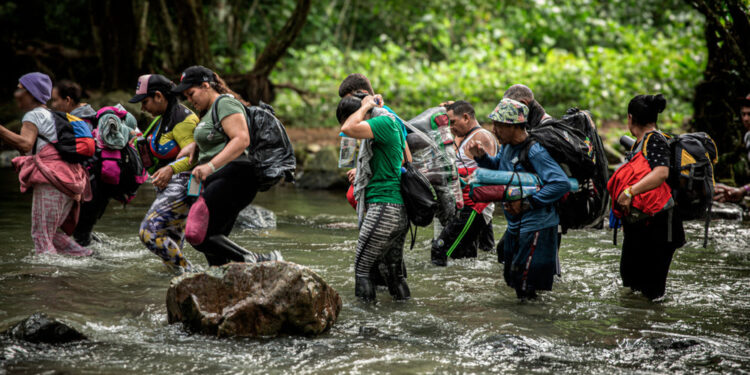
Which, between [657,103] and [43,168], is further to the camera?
[43,168]

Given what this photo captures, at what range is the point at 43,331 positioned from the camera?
440 cm

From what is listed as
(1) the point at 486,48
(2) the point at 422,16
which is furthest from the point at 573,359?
(2) the point at 422,16

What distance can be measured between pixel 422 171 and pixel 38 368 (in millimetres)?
3019

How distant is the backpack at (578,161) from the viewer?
551cm

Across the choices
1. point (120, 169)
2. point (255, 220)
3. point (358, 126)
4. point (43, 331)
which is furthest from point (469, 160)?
point (43, 331)

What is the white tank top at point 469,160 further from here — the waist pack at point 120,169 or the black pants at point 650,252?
A: the waist pack at point 120,169

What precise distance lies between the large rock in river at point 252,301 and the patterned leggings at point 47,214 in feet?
8.42

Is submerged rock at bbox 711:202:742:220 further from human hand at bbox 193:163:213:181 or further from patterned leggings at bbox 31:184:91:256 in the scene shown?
patterned leggings at bbox 31:184:91:256

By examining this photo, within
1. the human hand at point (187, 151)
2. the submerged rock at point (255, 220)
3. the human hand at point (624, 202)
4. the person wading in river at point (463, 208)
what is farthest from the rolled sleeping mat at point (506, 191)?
the submerged rock at point (255, 220)

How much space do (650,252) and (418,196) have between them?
206 cm

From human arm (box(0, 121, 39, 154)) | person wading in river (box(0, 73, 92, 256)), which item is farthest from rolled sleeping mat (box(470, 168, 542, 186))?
human arm (box(0, 121, 39, 154))

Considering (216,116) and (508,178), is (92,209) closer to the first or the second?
(216,116)

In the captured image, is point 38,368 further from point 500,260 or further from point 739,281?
point 739,281

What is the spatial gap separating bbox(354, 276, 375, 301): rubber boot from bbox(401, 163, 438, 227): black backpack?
65cm
